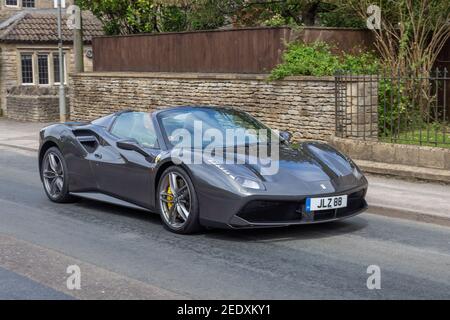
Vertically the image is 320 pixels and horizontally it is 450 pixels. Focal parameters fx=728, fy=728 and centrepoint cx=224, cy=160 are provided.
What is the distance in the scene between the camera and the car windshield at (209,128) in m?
8.42

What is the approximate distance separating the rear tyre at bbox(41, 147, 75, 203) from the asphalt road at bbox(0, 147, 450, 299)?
455mm

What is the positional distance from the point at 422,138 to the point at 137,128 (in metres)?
6.04

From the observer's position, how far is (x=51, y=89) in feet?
89.4

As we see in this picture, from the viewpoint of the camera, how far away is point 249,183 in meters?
7.35

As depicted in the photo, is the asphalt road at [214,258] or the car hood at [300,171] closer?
the asphalt road at [214,258]

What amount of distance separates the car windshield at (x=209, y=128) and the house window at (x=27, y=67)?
23.2 m

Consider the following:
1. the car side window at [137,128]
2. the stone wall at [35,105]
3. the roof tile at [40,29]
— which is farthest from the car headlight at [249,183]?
the roof tile at [40,29]

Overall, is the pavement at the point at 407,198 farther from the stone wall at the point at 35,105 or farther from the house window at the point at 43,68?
the house window at the point at 43,68

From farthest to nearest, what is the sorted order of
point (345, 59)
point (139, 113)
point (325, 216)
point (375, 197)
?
point (345, 59), point (375, 197), point (139, 113), point (325, 216)

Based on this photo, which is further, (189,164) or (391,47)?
(391,47)

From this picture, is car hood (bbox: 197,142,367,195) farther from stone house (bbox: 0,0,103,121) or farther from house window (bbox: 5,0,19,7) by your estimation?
house window (bbox: 5,0,19,7)
